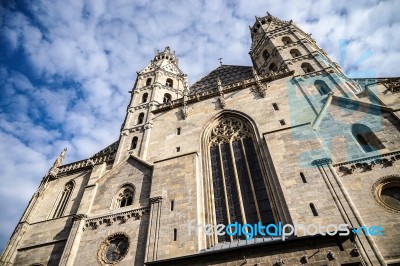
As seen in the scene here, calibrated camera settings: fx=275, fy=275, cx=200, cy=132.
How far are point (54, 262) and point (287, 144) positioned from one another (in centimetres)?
Answer: 1151

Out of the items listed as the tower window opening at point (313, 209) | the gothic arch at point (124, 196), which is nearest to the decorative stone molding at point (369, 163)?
the tower window opening at point (313, 209)

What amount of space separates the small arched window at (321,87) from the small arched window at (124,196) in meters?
11.5

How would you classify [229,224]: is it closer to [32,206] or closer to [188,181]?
[188,181]

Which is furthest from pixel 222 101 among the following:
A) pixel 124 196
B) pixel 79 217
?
pixel 79 217

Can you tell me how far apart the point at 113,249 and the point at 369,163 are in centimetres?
1075

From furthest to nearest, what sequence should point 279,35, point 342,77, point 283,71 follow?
point 279,35, point 283,71, point 342,77

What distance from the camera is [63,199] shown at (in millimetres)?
15406

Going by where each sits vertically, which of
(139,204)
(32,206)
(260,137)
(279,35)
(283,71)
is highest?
(279,35)

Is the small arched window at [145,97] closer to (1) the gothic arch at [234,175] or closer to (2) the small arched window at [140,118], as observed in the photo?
(2) the small arched window at [140,118]

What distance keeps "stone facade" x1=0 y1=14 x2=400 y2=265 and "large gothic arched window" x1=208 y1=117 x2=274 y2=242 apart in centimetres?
6

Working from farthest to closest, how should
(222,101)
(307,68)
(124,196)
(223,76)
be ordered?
1. (223,76)
2. (307,68)
3. (222,101)
4. (124,196)

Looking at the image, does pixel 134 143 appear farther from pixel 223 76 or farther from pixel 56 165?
pixel 223 76

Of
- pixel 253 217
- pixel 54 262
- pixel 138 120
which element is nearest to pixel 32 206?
pixel 54 262

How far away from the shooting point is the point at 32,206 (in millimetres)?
14930
